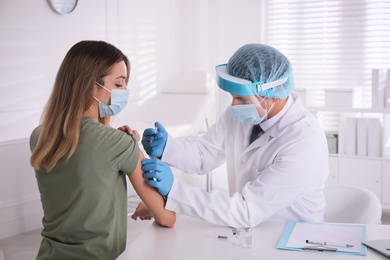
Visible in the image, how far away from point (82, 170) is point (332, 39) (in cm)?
368

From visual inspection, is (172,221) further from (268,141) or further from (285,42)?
(285,42)

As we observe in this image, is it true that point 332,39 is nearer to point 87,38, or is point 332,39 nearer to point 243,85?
point 87,38

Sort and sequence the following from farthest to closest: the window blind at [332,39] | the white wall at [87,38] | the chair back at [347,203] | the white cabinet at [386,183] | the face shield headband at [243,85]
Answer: the window blind at [332,39] → the white cabinet at [386,183] → the white wall at [87,38] → the chair back at [347,203] → the face shield headband at [243,85]

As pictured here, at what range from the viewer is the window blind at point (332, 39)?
4711 millimetres

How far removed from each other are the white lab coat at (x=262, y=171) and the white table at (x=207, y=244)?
0.05 m

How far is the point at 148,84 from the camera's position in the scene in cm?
524

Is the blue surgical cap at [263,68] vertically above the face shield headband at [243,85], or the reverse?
the blue surgical cap at [263,68]

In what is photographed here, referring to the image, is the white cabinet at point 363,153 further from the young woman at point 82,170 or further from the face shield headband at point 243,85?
the young woman at point 82,170

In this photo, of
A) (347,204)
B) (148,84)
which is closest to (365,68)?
(148,84)

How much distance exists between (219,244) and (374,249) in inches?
17.5

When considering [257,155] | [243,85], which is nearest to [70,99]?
[243,85]

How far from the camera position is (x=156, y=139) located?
226cm

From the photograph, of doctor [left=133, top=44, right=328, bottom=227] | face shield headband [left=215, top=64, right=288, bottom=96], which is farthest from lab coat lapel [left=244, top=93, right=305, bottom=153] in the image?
face shield headband [left=215, top=64, right=288, bottom=96]

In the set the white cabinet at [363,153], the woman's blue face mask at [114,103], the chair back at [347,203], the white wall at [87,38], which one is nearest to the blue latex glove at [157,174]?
the woman's blue face mask at [114,103]
